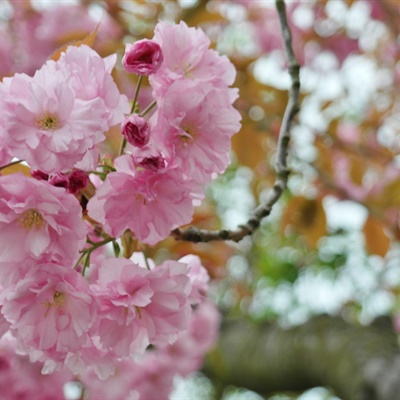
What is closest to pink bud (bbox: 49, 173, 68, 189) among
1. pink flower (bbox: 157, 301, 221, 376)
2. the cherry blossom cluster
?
the cherry blossom cluster

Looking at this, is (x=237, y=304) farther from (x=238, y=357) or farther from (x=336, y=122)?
(x=336, y=122)

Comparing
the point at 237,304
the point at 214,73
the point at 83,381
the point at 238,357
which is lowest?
the point at 237,304

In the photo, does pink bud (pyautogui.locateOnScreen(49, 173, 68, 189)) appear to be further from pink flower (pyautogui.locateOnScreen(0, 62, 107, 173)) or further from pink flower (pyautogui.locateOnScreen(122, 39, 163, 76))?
pink flower (pyautogui.locateOnScreen(122, 39, 163, 76))

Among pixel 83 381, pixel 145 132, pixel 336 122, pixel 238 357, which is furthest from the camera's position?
pixel 238 357

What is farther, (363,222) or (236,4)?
(236,4)

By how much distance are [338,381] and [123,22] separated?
108 cm

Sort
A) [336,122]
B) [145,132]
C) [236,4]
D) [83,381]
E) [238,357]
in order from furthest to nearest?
[236,4], [238,357], [336,122], [83,381], [145,132]

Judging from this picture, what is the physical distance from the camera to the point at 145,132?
2.32 ft

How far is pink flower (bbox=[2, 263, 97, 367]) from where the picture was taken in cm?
70

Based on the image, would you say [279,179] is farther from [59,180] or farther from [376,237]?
[376,237]

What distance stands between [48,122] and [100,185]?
0.11m

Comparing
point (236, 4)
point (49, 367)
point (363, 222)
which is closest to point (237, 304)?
point (236, 4)

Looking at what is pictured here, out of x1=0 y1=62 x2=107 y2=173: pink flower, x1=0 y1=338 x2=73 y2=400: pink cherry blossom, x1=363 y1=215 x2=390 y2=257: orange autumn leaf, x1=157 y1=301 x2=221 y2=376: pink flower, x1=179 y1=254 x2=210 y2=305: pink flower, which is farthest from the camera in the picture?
x1=157 y1=301 x2=221 y2=376: pink flower

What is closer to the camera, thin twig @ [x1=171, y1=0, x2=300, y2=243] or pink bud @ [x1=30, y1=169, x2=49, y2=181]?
pink bud @ [x1=30, y1=169, x2=49, y2=181]
